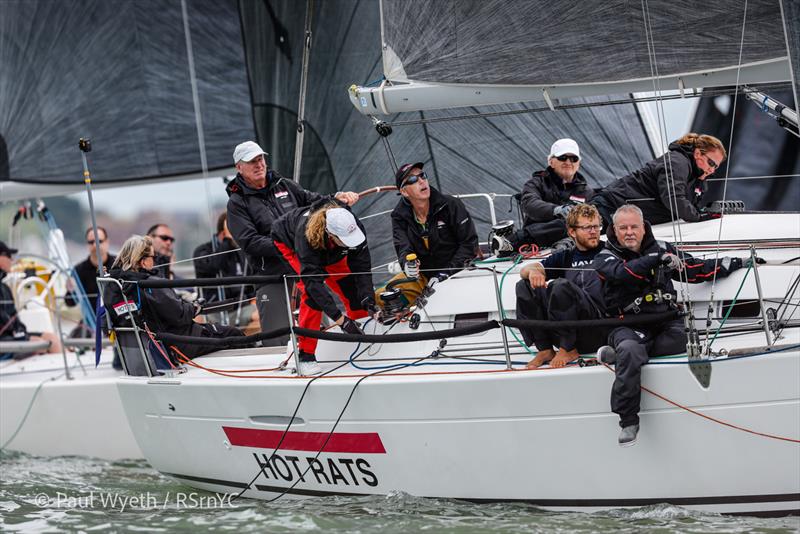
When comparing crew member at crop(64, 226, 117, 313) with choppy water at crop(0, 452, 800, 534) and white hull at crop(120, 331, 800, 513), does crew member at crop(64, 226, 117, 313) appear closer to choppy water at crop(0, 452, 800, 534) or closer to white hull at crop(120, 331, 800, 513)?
choppy water at crop(0, 452, 800, 534)

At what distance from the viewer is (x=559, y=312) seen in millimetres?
4262

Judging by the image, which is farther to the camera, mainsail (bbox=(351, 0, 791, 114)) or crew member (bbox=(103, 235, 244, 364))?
crew member (bbox=(103, 235, 244, 364))

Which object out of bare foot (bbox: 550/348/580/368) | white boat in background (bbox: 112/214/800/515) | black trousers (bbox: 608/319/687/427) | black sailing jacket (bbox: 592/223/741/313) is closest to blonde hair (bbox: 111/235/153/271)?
white boat in background (bbox: 112/214/800/515)

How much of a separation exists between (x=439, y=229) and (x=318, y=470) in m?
1.33

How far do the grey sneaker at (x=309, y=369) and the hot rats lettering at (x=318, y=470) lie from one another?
39 centimetres

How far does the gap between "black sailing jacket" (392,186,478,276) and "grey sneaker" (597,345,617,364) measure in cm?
120

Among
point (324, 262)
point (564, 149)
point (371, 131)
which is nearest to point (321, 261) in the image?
point (324, 262)

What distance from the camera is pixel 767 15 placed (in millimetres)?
4742

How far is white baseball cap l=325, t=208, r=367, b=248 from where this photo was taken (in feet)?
15.6

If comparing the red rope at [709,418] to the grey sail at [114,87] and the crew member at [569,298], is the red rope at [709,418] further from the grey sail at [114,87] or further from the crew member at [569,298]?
the grey sail at [114,87]

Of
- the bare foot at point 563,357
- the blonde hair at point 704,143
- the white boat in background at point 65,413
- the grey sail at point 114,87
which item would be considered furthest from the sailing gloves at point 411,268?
the grey sail at point 114,87

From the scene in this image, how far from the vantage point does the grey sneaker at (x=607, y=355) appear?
4.09 meters

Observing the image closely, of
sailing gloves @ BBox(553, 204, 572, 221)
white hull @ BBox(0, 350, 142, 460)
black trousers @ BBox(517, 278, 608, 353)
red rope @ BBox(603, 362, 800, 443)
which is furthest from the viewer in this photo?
white hull @ BBox(0, 350, 142, 460)

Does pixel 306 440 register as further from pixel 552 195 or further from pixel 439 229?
pixel 552 195
